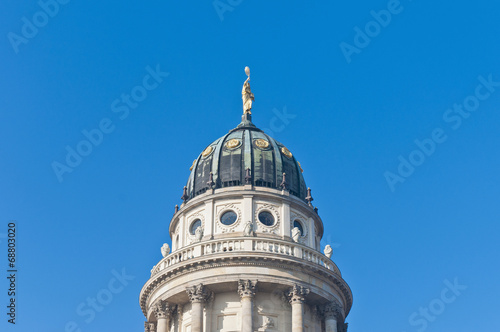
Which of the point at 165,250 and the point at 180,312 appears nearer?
the point at 180,312

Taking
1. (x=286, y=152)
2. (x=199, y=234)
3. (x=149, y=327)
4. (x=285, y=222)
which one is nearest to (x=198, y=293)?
(x=199, y=234)

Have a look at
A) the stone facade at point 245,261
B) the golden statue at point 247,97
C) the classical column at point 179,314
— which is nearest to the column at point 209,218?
the stone facade at point 245,261

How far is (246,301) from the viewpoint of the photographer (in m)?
64.1

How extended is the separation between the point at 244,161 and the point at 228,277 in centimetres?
1256

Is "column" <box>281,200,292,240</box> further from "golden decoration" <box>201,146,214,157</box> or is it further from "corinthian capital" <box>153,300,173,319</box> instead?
"corinthian capital" <box>153,300,173,319</box>

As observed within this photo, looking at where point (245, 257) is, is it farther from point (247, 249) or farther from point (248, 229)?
point (248, 229)

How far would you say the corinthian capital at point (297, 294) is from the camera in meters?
65.1

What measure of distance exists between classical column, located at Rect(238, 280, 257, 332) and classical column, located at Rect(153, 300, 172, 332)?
22.3 feet

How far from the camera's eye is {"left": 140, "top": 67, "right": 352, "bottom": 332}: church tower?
65125mm

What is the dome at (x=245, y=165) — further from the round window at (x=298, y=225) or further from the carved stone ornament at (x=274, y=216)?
the round window at (x=298, y=225)

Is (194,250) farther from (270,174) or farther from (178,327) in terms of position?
(270,174)

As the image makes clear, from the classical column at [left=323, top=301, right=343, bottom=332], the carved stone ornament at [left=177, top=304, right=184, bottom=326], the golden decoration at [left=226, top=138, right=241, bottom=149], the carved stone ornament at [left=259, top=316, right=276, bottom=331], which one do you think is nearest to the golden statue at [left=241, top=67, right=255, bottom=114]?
the golden decoration at [left=226, top=138, right=241, bottom=149]

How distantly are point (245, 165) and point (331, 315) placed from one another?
48.6ft

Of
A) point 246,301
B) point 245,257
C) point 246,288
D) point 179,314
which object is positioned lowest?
point 246,301
